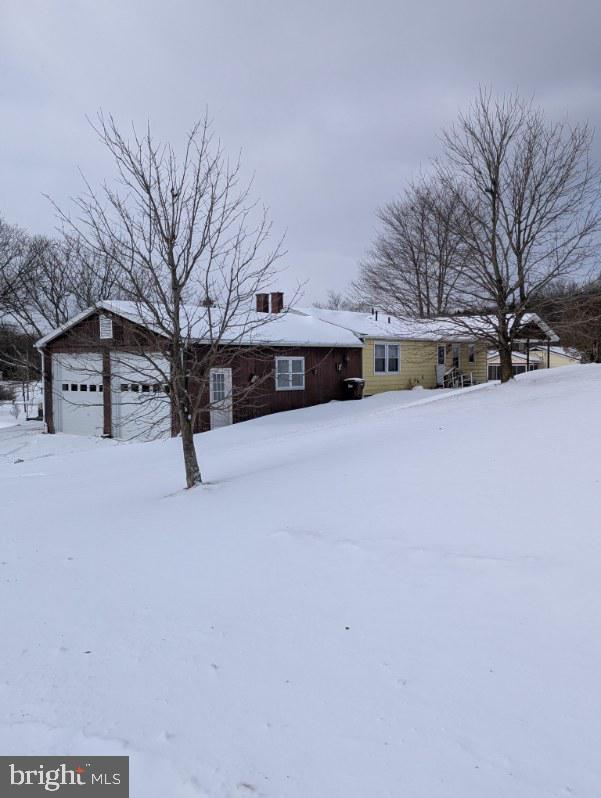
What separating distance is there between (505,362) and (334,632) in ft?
47.1

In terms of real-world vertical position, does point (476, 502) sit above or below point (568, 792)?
above

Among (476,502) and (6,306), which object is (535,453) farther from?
(6,306)

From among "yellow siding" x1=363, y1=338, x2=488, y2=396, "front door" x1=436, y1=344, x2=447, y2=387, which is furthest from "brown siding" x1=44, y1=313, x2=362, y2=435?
"front door" x1=436, y1=344, x2=447, y2=387

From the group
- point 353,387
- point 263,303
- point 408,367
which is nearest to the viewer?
point 353,387

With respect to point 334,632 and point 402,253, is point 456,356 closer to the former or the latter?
point 402,253

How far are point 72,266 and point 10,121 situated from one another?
20.0 m

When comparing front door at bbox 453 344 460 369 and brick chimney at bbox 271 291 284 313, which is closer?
brick chimney at bbox 271 291 284 313

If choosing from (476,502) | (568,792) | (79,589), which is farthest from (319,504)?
(568,792)

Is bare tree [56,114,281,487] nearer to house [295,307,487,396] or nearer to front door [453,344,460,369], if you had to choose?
house [295,307,487,396]

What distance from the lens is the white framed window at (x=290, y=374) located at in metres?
20.5

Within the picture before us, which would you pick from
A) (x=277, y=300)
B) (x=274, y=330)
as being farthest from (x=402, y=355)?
(x=274, y=330)

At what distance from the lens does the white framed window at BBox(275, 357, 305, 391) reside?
20500 millimetres

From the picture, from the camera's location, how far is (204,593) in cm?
428

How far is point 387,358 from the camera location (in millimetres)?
25891
